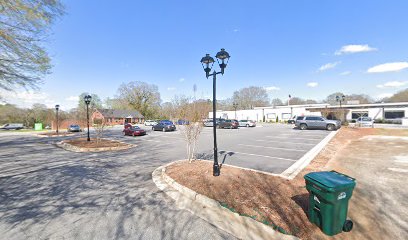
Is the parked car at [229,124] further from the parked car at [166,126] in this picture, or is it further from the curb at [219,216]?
the curb at [219,216]

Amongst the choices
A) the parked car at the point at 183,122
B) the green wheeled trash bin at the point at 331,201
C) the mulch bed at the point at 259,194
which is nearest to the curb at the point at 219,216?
the mulch bed at the point at 259,194

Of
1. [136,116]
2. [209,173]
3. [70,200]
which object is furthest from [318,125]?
[136,116]

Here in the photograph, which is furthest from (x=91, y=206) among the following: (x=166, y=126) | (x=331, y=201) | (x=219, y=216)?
(x=166, y=126)

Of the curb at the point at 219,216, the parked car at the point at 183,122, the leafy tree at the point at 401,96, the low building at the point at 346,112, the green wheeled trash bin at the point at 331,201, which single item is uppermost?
the leafy tree at the point at 401,96

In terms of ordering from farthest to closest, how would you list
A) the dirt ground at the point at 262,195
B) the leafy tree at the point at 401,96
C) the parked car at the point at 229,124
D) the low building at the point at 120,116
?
the low building at the point at 120,116
the leafy tree at the point at 401,96
the parked car at the point at 229,124
the dirt ground at the point at 262,195

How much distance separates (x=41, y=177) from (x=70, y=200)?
3043mm

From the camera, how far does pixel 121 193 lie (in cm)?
552

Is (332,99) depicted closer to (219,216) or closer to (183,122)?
(183,122)

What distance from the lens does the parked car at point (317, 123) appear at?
22792 millimetres

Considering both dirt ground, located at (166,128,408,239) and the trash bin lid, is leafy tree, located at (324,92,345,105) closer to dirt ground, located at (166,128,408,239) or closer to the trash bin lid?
dirt ground, located at (166,128,408,239)

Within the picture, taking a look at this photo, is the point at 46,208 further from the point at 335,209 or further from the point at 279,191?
the point at 335,209

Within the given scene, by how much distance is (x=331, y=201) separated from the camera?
349cm

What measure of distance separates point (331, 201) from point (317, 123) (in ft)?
77.1

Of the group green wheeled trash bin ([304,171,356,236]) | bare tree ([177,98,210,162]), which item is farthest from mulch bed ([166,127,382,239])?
bare tree ([177,98,210,162])
